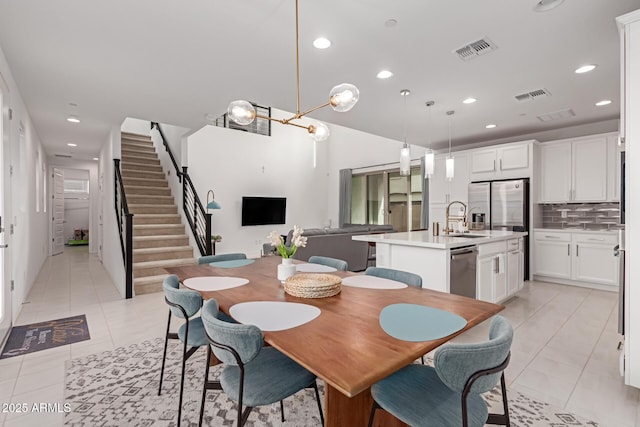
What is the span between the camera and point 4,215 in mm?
2869

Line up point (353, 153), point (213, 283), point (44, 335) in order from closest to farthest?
point (213, 283), point (44, 335), point (353, 153)

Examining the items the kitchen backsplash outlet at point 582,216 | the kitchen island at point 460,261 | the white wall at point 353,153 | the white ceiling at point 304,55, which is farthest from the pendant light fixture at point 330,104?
the white wall at point 353,153

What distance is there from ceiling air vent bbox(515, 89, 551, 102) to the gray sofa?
3.28m

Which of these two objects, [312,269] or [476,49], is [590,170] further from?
[312,269]

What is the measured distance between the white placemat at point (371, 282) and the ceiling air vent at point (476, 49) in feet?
7.06

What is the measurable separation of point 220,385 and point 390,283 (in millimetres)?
1186

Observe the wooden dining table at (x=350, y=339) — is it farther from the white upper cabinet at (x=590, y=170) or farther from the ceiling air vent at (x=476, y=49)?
the white upper cabinet at (x=590, y=170)

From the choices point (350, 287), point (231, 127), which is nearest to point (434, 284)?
point (350, 287)

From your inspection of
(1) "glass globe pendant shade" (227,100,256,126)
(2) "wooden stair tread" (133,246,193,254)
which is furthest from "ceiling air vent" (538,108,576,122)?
(2) "wooden stair tread" (133,246,193,254)

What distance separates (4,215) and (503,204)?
670 cm

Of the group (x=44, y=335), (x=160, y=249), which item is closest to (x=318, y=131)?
(x=44, y=335)

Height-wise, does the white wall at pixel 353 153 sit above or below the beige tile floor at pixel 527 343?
above

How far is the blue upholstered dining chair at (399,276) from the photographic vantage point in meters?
2.16

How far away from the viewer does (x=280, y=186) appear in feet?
29.4
